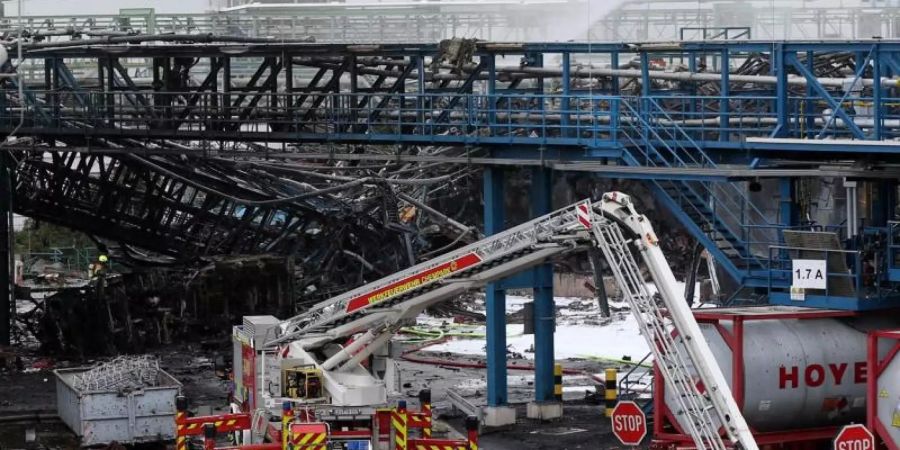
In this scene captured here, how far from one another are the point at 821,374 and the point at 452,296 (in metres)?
5.35

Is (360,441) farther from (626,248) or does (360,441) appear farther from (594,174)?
(594,174)

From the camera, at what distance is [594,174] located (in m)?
30.2

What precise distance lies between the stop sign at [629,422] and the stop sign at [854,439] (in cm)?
280

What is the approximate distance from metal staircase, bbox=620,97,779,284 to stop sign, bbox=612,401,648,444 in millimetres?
3200

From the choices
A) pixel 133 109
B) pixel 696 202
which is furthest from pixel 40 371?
pixel 696 202

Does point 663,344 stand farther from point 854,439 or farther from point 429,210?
point 429,210

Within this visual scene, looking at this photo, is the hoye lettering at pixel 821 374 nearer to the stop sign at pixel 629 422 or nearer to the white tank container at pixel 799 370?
the white tank container at pixel 799 370

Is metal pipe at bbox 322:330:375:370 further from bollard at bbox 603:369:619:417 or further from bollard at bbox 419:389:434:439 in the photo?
bollard at bbox 603:369:619:417

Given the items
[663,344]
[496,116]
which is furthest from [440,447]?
[496,116]

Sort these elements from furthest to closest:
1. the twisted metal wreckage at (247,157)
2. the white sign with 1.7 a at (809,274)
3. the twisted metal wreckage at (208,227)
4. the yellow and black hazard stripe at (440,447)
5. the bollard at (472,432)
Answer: the twisted metal wreckage at (208,227) → the twisted metal wreckage at (247,157) → the white sign with 1.7 a at (809,274) → the yellow and black hazard stripe at (440,447) → the bollard at (472,432)

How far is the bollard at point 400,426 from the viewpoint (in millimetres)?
25469

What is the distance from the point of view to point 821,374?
26.2 meters

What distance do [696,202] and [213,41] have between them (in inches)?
449

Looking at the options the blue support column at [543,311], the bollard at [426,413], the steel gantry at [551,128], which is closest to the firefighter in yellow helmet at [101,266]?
the steel gantry at [551,128]
